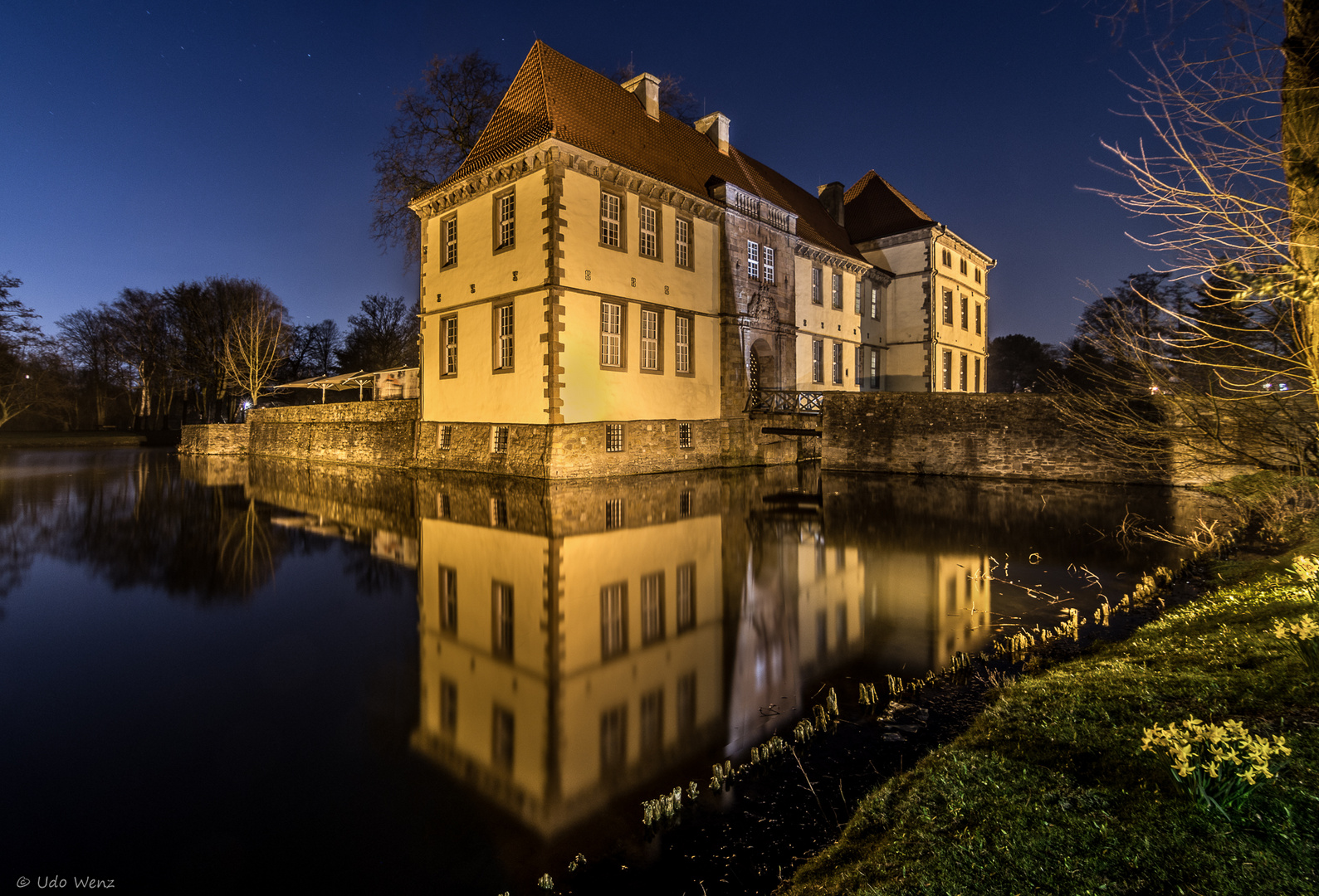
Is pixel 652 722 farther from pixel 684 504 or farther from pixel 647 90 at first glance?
pixel 647 90

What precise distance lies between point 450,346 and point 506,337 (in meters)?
3.30

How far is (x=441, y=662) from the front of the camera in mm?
5500

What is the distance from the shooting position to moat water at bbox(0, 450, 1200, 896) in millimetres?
3145

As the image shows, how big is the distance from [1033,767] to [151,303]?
6430 cm

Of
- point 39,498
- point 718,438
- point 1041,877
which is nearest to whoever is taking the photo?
A: point 1041,877

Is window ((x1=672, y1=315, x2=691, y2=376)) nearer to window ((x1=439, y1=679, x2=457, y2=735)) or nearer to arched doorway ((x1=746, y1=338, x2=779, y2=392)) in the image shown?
arched doorway ((x1=746, y1=338, x2=779, y2=392))

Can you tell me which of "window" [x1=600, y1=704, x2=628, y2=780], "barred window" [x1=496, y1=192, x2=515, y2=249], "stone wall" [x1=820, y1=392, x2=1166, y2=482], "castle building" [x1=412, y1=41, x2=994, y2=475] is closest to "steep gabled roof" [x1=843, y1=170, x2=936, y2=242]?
"castle building" [x1=412, y1=41, x2=994, y2=475]

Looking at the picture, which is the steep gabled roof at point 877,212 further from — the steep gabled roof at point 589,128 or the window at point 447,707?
the window at point 447,707

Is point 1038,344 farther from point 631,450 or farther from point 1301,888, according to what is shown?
point 1301,888

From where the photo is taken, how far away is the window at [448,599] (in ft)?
21.6

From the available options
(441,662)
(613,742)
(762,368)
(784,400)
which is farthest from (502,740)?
(762,368)

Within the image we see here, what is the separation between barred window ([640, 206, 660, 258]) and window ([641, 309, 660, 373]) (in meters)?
1.88

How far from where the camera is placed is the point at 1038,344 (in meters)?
78.6

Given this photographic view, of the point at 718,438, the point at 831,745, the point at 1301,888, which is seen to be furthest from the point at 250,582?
the point at 718,438
